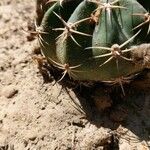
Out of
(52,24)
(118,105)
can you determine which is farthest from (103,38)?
(118,105)

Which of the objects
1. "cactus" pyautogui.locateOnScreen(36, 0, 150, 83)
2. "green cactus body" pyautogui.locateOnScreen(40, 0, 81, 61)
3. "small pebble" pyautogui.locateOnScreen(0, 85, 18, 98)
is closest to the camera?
"cactus" pyautogui.locateOnScreen(36, 0, 150, 83)

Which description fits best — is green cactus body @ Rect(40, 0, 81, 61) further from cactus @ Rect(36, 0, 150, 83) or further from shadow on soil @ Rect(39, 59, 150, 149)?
shadow on soil @ Rect(39, 59, 150, 149)

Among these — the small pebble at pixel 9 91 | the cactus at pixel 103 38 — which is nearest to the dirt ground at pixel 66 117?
the small pebble at pixel 9 91

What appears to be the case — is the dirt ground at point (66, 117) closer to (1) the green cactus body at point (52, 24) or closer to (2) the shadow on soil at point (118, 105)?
(2) the shadow on soil at point (118, 105)

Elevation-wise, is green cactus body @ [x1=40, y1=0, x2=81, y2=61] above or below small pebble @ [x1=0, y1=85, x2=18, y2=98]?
above

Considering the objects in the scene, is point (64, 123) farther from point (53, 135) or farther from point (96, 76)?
point (96, 76)

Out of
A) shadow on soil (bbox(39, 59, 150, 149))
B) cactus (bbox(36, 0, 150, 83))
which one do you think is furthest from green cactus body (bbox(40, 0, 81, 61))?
shadow on soil (bbox(39, 59, 150, 149))

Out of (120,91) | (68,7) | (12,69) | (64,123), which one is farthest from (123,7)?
(12,69)
